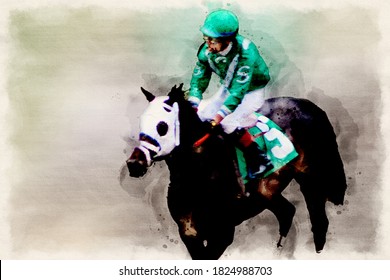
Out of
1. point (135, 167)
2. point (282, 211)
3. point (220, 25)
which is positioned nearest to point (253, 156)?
point (282, 211)

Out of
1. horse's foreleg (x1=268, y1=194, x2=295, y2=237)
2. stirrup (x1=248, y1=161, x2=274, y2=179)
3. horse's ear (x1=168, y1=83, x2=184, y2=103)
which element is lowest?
horse's foreleg (x1=268, y1=194, x2=295, y2=237)

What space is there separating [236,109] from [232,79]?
214 millimetres

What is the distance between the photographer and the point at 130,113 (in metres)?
4.25

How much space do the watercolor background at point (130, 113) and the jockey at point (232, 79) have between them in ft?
0.44

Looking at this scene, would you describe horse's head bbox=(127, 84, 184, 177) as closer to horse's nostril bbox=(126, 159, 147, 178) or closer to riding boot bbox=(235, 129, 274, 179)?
horse's nostril bbox=(126, 159, 147, 178)

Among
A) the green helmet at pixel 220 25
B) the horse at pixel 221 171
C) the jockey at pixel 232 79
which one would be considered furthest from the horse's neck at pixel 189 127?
the green helmet at pixel 220 25

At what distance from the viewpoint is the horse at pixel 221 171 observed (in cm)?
390

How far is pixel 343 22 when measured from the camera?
4.25 meters

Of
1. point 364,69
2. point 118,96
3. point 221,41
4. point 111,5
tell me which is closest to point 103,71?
point 118,96

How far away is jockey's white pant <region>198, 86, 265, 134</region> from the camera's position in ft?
13.3

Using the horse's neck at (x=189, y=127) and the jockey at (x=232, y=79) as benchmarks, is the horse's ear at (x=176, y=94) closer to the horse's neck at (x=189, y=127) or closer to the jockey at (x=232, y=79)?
the horse's neck at (x=189, y=127)

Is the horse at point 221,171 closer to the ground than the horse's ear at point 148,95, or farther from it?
closer to the ground

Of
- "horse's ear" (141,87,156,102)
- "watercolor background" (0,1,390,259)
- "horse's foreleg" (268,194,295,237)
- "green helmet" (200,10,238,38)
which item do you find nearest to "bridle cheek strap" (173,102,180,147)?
"horse's ear" (141,87,156,102)

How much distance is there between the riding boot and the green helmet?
686 millimetres
